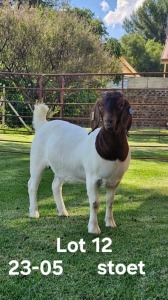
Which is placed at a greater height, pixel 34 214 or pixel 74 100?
pixel 74 100

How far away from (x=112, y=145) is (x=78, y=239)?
2.37 feet

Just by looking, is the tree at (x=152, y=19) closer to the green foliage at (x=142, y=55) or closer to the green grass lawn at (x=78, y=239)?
the green foliage at (x=142, y=55)

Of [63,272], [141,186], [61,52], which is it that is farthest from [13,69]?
[63,272]

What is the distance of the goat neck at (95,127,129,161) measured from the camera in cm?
297

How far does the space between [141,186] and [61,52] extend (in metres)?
12.3

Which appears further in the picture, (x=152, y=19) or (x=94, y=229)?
(x=152, y=19)

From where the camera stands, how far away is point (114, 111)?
282 centimetres

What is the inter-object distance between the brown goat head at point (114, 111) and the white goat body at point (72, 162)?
11.6 inches

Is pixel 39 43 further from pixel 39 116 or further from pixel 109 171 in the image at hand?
pixel 109 171

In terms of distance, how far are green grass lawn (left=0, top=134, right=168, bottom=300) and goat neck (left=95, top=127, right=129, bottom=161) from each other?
610 mm

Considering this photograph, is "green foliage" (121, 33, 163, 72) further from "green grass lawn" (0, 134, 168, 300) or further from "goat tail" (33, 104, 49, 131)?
"goat tail" (33, 104, 49, 131)

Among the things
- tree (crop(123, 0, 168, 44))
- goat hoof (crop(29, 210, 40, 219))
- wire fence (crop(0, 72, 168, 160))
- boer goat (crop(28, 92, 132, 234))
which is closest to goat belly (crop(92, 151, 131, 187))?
boer goat (crop(28, 92, 132, 234))

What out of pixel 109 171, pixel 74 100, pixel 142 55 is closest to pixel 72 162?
pixel 109 171

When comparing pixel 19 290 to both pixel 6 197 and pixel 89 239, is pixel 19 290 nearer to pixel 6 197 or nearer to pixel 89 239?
pixel 89 239
